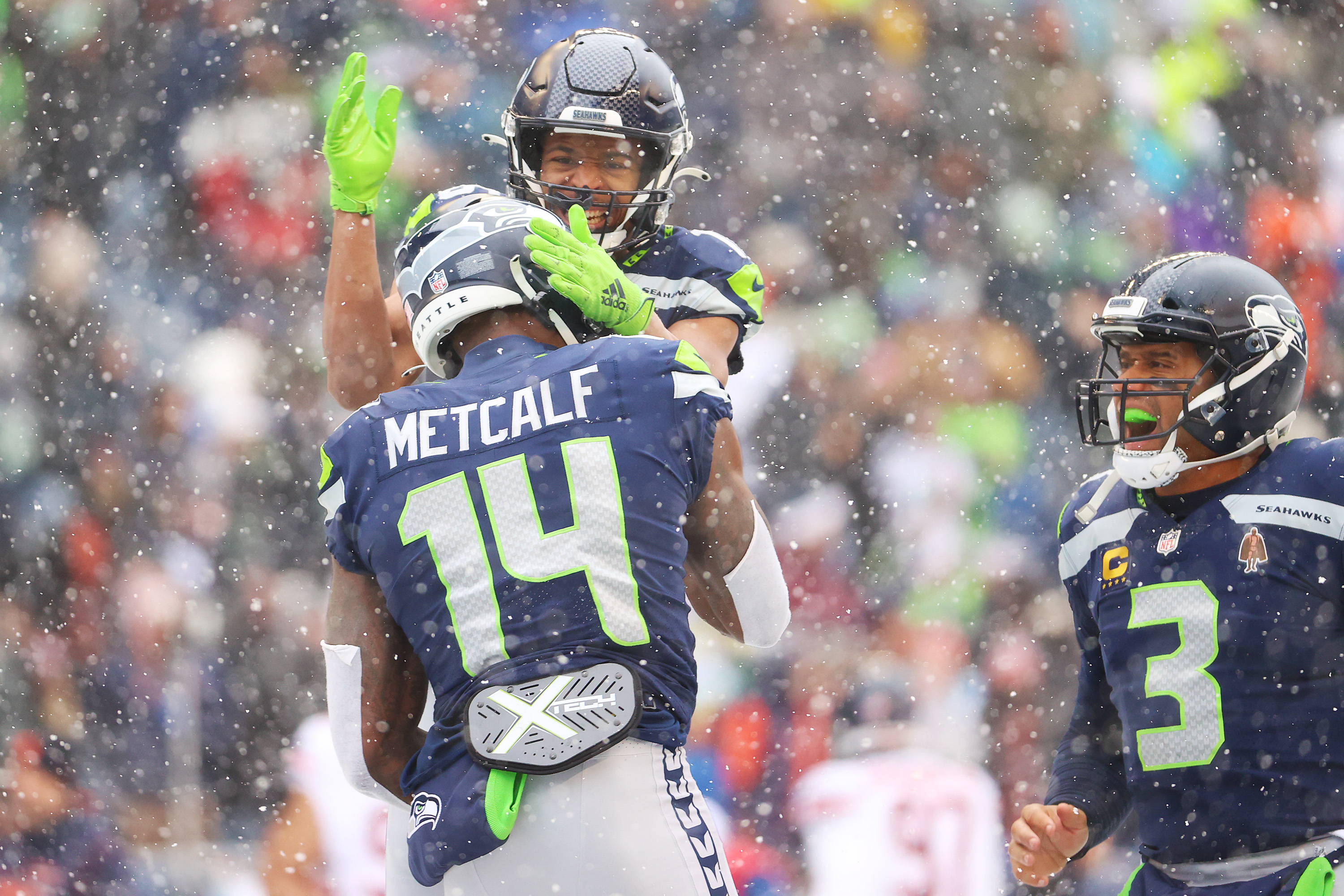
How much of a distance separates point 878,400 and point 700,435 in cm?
255

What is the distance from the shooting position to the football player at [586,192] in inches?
101

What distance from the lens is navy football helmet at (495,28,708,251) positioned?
108 inches

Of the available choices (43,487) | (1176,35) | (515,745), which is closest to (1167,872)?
(515,745)

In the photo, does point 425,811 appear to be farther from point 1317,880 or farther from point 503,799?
point 1317,880

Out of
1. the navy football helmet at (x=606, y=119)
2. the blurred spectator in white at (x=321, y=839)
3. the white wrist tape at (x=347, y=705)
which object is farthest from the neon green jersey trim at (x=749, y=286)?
the blurred spectator in white at (x=321, y=839)

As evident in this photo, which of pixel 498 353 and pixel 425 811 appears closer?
pixel 425 811

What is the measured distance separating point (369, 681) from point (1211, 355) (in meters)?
1.59

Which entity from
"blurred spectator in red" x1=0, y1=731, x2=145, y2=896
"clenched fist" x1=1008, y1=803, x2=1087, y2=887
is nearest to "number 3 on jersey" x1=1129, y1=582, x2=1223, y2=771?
"clenched fist" x1=1008, y1=803, x2=1087, y2=887

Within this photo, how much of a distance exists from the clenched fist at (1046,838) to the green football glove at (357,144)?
1.67 metres

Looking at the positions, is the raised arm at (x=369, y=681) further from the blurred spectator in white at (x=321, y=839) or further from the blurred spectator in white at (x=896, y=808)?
the blurred spectator in white at (x=896, y=808)

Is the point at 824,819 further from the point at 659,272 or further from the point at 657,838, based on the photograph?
the point at 657,838

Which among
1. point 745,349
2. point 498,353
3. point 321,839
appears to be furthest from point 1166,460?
point 321,839

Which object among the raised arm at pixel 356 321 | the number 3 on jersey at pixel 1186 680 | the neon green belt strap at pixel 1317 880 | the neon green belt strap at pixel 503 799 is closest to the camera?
the neon green belt strap at pixel 503 799

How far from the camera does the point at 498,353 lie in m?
1.98
